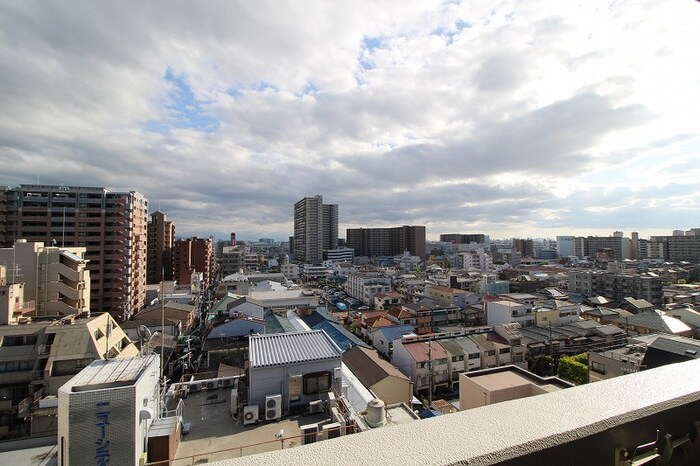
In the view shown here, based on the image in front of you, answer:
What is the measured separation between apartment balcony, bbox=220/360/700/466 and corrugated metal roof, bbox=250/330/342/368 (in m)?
4.64

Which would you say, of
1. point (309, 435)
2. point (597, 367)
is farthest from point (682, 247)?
point (309, 435)

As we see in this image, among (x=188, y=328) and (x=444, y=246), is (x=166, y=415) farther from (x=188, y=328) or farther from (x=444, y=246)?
(x=444, y=246)

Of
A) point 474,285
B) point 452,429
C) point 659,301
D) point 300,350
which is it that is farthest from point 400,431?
point 659,301

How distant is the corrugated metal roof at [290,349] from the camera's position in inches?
209

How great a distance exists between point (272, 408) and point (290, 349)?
1079mm

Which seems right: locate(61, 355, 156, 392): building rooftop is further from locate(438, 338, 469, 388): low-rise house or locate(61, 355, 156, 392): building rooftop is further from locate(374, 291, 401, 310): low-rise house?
locate(374, 291, 401, 310): low-rise house

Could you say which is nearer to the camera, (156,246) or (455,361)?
(455,361)

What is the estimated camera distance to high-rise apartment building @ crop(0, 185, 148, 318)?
2261 cm

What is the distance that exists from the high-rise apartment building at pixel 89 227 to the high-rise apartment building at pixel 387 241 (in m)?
58.3

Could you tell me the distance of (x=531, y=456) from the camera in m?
0.88

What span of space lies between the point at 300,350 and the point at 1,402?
10.9 meters

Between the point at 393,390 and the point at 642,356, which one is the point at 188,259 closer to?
the point at 393,390

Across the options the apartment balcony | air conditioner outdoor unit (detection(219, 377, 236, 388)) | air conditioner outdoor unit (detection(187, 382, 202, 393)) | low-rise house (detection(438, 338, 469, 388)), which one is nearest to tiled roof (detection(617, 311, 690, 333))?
low-rise house (detection(438, 338, 469, 388))

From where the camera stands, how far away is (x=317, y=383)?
209 inches
